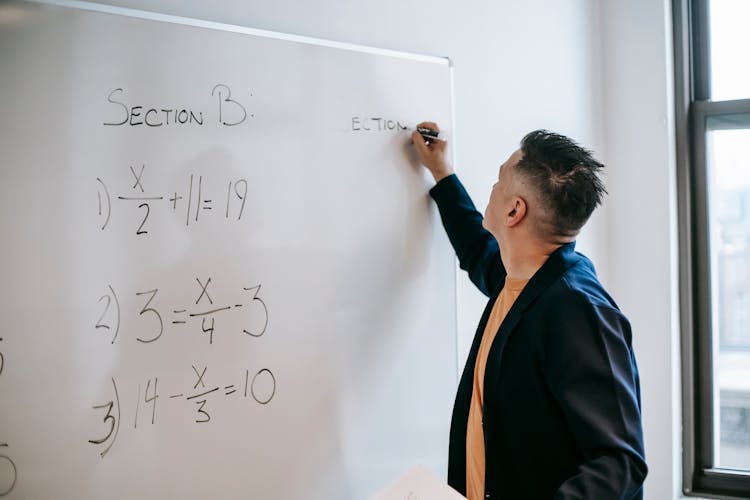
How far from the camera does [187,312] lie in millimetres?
1047

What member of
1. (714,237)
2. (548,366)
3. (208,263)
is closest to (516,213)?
(548,366)

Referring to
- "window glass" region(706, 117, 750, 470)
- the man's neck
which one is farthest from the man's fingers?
"window glass" region(706, 117, 750, 470)

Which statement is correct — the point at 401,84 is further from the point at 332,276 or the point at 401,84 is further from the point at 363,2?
the point at 332,276

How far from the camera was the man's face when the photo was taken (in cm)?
117

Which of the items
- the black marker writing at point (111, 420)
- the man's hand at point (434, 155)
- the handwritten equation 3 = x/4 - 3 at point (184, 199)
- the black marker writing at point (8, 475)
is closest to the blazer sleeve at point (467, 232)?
the man's hand at point (434, 155)

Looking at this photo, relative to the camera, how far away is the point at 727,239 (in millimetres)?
2002

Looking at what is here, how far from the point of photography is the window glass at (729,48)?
1.97 m

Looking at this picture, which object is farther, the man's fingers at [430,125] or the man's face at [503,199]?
the man's fingers at [430,125]

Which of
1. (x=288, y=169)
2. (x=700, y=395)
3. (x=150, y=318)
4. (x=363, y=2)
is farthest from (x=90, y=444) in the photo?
(x=700, y=395)

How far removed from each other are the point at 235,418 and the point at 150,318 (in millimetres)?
261

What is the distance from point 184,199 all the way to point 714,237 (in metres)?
1.86

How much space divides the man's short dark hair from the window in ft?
3.57

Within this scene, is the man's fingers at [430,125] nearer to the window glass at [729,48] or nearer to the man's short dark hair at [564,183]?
the man's short dark hair at [564,183]

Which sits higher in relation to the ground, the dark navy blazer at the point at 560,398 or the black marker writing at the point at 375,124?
the black marker writing at the point at 375,124
